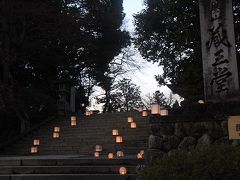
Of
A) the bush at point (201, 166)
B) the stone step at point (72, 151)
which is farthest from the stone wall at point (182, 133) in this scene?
the stone step at point (72, 151)

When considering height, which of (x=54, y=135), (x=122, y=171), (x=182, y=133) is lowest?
(x=122, y=171)

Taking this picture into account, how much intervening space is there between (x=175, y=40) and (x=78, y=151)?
25.2 feet

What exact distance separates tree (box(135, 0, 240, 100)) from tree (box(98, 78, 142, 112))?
7.94 metres

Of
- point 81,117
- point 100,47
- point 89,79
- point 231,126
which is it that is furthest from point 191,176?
point 89,79

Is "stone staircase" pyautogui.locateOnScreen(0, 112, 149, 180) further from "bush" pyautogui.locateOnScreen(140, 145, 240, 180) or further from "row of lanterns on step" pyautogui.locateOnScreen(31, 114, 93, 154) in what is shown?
"bush" pyautogui.locateOnScreen(140, 145, 240, 180)

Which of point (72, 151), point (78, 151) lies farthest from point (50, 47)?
point (78, 151)

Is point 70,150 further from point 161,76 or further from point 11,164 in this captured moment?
point 161,76

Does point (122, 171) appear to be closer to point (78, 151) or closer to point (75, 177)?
point (75, 177)

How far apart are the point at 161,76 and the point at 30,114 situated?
8.68 metres

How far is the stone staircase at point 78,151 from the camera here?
31.3ft

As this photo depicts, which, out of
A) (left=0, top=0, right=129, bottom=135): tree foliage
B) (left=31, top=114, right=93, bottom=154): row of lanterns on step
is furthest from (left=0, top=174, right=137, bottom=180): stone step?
(left=0, top=0, right=129, bottom=135): tree foliage

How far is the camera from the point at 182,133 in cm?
790

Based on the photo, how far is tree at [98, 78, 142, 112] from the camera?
32.0 metres

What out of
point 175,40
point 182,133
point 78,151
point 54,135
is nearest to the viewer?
point 182,133
